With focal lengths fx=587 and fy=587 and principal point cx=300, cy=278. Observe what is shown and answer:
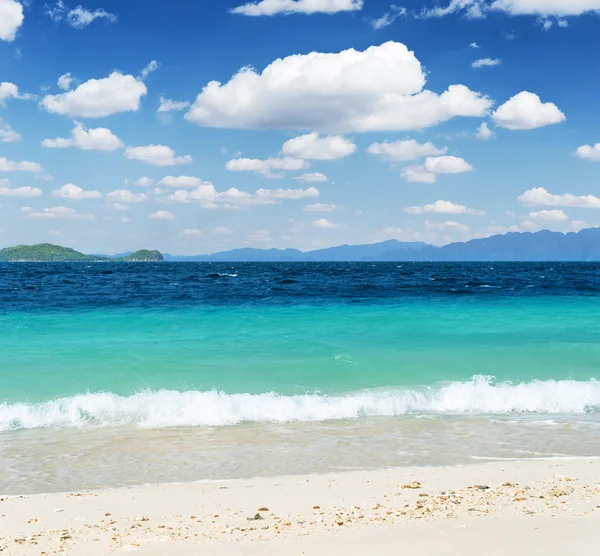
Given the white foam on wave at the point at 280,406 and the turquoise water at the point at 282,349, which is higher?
the turquoise water at the point at 282,349

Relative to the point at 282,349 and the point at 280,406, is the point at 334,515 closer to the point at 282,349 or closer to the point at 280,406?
the point at 280,406

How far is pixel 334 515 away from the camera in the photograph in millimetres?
7730

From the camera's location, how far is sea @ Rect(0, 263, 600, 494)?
1068cm

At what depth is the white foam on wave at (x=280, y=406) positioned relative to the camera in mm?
13648

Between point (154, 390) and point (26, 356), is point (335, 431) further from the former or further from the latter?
point (26, 356)

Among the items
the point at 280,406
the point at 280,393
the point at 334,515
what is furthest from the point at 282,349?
the point at 334,515

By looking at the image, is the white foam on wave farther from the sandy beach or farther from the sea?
the sandy beach

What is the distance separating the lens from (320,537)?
6.90 m

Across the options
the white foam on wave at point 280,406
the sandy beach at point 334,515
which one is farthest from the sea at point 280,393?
Result: the sandy beach at point 334,515

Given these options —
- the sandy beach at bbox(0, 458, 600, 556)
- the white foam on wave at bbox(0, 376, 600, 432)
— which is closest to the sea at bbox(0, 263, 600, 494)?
the white foam on wave at bbox(0, 376, 600, 432)

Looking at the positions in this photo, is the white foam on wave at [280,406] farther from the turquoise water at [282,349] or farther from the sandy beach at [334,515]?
the sandy beach at [334,515]

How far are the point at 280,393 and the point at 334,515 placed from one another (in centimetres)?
844

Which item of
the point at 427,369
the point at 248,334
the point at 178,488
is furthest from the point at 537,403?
the point at 248,334

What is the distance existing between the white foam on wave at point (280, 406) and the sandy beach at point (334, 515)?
456 centimetres
